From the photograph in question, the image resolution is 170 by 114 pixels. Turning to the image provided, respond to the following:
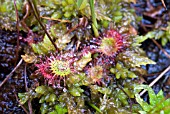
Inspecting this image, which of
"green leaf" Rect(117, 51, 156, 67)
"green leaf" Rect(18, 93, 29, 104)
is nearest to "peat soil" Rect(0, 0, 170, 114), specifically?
"green leaf" Rect(18, 93, 29, 104)

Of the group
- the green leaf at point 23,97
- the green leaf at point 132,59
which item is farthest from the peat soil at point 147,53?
the green leaf at point 132,59

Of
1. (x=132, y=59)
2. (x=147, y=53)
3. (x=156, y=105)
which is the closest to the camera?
(x=156, y=105)

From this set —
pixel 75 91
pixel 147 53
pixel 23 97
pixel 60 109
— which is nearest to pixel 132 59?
pixel 147 53

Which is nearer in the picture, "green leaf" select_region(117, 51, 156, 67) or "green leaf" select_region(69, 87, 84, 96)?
"green leaf" select_region(69, 87, 84, 96)

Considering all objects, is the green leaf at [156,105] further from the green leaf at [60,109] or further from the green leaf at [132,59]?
the green leaf at [60,109]

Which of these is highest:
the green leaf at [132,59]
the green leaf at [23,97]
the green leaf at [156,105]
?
the green leaf at [132,59]

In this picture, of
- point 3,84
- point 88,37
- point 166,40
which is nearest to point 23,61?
point 3,84

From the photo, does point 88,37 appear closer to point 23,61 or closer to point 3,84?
point 23,61

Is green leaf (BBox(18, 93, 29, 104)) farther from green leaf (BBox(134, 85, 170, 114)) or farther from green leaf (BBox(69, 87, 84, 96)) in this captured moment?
green leaf (BBox(134, 85, 170, 114))

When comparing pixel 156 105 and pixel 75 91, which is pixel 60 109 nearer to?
pixel 75 91

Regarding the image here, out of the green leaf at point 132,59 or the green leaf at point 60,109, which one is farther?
the green leaf at point 132,59

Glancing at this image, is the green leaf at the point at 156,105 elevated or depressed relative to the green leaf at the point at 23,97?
depressed
